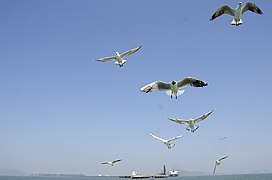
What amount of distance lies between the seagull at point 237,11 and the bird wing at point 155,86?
595 cm

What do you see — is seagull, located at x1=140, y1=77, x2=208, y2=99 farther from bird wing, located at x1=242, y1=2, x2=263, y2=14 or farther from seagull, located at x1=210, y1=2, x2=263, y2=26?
bird wing, located at x1=242, y1=2, x2=263, y2=14

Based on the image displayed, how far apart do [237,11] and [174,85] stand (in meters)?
7.06

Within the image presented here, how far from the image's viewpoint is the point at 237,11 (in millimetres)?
19516

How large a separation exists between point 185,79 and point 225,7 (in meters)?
6.66

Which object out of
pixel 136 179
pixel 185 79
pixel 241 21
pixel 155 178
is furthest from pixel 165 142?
pixel 155 178

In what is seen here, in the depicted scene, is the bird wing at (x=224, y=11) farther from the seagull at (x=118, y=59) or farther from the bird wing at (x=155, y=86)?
the seagull at (x=118, y=59)

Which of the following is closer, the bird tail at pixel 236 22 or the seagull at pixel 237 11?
the seagull at pixel 237 11

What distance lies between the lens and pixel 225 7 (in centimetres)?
1942

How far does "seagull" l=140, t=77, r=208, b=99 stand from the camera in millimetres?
14179

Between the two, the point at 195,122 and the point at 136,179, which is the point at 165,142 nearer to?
the point at 195,122

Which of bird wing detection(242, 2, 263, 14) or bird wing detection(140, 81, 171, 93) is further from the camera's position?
bird wing detection(242, 2, 263, 14)

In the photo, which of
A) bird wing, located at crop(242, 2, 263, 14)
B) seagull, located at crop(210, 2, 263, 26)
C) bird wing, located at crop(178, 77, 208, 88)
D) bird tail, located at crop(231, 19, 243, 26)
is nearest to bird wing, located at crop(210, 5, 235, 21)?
seagull, located at crop(210, 2, 263, 26)

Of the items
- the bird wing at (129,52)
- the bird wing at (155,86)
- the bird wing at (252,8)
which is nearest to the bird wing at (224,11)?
the bird wing at (252,8)

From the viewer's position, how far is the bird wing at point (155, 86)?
13798mm
